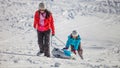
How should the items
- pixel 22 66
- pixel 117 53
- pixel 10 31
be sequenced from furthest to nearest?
1. pixel 10 31
2. pixel 117 53
3. pixel 22 66

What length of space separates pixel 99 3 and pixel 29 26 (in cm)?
1022

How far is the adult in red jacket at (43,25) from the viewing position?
9.94 metres

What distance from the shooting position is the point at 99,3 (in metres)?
34.0

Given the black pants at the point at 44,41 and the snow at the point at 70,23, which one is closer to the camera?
the black pants at the point at 44,41

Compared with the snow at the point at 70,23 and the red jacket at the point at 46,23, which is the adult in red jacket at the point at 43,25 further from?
the snow at the point at 70,23

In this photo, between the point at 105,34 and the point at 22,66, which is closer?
the point at 22,66

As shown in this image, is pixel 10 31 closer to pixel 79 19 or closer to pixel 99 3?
pixel 79 19

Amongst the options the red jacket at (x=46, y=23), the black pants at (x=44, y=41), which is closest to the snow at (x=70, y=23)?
the black pants at (x=44, y=41)

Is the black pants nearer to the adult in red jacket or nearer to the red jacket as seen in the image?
the adult in red jacket

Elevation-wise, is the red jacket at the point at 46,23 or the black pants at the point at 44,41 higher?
the red jacket at the point at 46,23

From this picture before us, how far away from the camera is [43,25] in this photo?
10.1m

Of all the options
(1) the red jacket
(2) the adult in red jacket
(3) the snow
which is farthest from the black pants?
(3) the snow

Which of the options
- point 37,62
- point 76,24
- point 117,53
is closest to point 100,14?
point 76,24

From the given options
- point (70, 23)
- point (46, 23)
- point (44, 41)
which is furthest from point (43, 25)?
point (70, 23)
